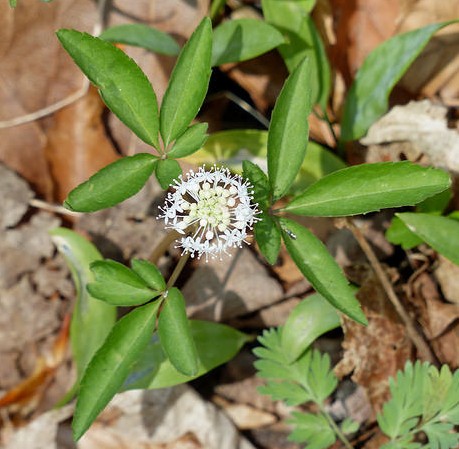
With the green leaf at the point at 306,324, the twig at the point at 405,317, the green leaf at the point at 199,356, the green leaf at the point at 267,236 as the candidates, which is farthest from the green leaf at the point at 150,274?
the twig at the point at 405,317

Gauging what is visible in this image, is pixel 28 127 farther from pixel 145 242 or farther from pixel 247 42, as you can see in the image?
pixel 247 42

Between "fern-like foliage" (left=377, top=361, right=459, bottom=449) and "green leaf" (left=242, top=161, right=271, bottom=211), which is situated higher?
"green leaf" (left=242, top=161, right=271, bottom=211)

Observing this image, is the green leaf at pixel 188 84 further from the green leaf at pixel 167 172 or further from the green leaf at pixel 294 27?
the green leaf at pixel 294 27

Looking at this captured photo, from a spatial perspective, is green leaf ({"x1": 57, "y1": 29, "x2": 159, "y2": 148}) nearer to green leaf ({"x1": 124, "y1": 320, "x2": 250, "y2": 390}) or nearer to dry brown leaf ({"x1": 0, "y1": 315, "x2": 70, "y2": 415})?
green leaf ({"x1": 124, "y1": 320, "x2": 250, "y2": 390})

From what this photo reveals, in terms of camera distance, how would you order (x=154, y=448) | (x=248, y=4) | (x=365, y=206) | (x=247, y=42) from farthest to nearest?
(x=248, y=4) → (x=154, y=448) → (x=247, y=42) → (x=365, y=206)

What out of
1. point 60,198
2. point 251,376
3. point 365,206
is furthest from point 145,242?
point 365,206

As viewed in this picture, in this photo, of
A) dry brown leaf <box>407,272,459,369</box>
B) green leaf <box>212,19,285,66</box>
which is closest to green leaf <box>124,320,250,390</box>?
dry brown leaf <box>407,272,459,369</box>
